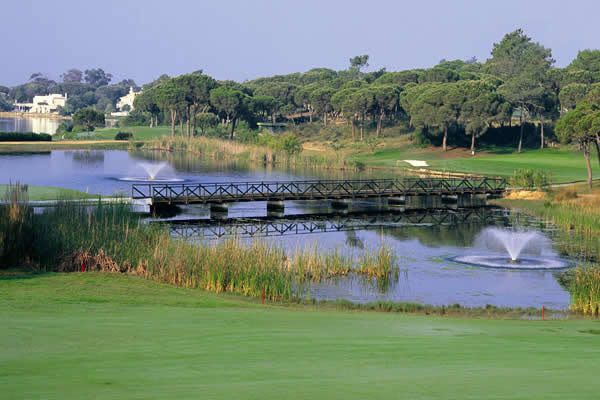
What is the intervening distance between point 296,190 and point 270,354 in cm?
4742

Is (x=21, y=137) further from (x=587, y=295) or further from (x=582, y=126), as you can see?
(x=587, y=295)

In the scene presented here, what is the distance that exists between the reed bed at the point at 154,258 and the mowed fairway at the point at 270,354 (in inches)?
203

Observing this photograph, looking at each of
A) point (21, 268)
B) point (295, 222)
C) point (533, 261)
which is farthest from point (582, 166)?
point (21, 268)

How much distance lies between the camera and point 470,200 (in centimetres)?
6356

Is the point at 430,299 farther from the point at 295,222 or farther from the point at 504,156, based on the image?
the point at 504,156

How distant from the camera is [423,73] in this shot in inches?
5103

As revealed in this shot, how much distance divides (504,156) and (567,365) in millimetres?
78964

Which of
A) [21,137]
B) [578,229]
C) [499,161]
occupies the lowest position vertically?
[578,229]

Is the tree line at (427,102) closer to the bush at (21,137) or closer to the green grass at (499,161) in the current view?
the green grass at (499,161)

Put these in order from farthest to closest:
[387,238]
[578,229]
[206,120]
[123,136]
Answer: [206,120] → [123,136] → [578,229] → [387,238]

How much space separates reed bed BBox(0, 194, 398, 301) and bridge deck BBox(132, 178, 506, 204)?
2044cm

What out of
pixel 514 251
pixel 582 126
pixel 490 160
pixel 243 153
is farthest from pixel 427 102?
pixel 514 251

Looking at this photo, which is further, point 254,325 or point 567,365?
point 254,325

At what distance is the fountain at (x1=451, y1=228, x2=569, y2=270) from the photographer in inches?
1379
